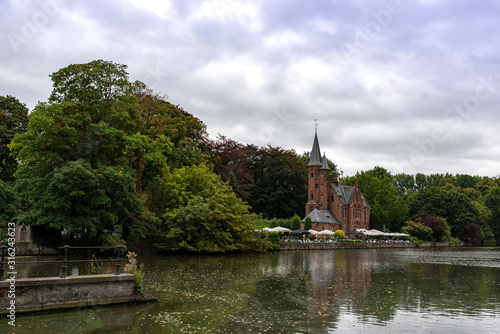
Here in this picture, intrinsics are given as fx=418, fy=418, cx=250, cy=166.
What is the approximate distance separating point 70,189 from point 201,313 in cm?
1789

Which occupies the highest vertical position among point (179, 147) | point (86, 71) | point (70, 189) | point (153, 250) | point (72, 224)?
point (86, 71)

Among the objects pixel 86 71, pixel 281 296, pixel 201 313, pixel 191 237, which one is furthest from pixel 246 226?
pixel 201 313

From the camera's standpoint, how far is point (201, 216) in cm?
3391

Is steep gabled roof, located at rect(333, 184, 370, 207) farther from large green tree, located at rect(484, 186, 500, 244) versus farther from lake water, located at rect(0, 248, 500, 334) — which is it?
lake water, located at rect(0, 248, 500, 334)

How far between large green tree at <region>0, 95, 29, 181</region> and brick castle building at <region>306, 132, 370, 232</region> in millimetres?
49615

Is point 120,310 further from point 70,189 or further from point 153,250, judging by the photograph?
point 153,250

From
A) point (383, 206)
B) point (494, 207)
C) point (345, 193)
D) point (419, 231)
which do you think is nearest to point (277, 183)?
point (345, 193)

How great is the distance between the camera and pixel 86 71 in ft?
95.0

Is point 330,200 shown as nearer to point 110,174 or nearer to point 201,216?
point 201,216

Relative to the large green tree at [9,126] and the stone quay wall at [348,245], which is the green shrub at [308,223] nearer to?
the stone quay wall at [348,245]

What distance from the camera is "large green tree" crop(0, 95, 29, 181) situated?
36.9 metres

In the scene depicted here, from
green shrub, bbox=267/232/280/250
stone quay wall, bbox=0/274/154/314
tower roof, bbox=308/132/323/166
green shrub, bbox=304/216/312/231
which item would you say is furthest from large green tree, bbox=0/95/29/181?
tower roof, bbox=308/132/323/166

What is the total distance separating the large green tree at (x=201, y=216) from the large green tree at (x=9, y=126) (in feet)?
46.2

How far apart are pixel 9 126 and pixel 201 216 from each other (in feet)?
66.5
